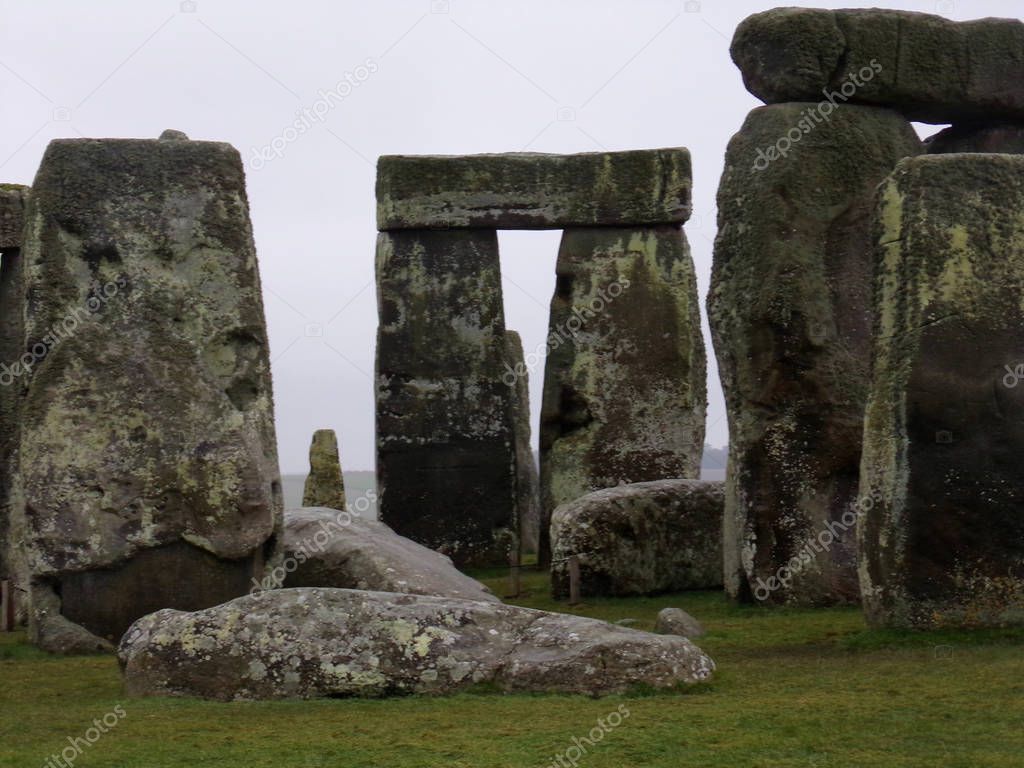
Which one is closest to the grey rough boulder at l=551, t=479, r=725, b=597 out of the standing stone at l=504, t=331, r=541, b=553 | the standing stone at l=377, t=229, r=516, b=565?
the standing stone at l=377, t=229, r=516, b=565

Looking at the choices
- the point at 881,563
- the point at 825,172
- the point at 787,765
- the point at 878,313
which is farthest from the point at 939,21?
the point at 787,765

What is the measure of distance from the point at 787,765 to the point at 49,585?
601cm

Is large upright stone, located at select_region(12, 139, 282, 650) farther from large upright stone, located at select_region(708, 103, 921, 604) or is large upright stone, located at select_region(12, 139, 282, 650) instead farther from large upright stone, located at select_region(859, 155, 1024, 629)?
large upright stone, located at select_region(859, 155, 1024, 629)

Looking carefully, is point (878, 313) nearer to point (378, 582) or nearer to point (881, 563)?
point (881, 563)

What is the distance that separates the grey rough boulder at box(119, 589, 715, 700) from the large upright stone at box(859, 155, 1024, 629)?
1.83 metres

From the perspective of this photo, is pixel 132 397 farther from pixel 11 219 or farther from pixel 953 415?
pixel 11 219

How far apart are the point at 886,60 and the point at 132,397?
5.61 metres

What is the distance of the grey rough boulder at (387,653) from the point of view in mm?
8734

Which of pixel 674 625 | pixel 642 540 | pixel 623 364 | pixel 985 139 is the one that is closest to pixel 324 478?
pixel 623 364

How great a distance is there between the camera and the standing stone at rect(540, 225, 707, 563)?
20234mm

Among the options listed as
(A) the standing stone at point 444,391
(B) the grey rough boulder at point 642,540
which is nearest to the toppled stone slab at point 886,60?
(B) the grey rough boulder at point 642,540

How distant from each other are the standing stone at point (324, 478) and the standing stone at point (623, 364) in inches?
124

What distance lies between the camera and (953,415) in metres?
10.4

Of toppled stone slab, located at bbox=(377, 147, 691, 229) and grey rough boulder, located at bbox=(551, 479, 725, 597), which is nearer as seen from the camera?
grey rough boulder, located at bbox=(551, 479, 725, 597)
